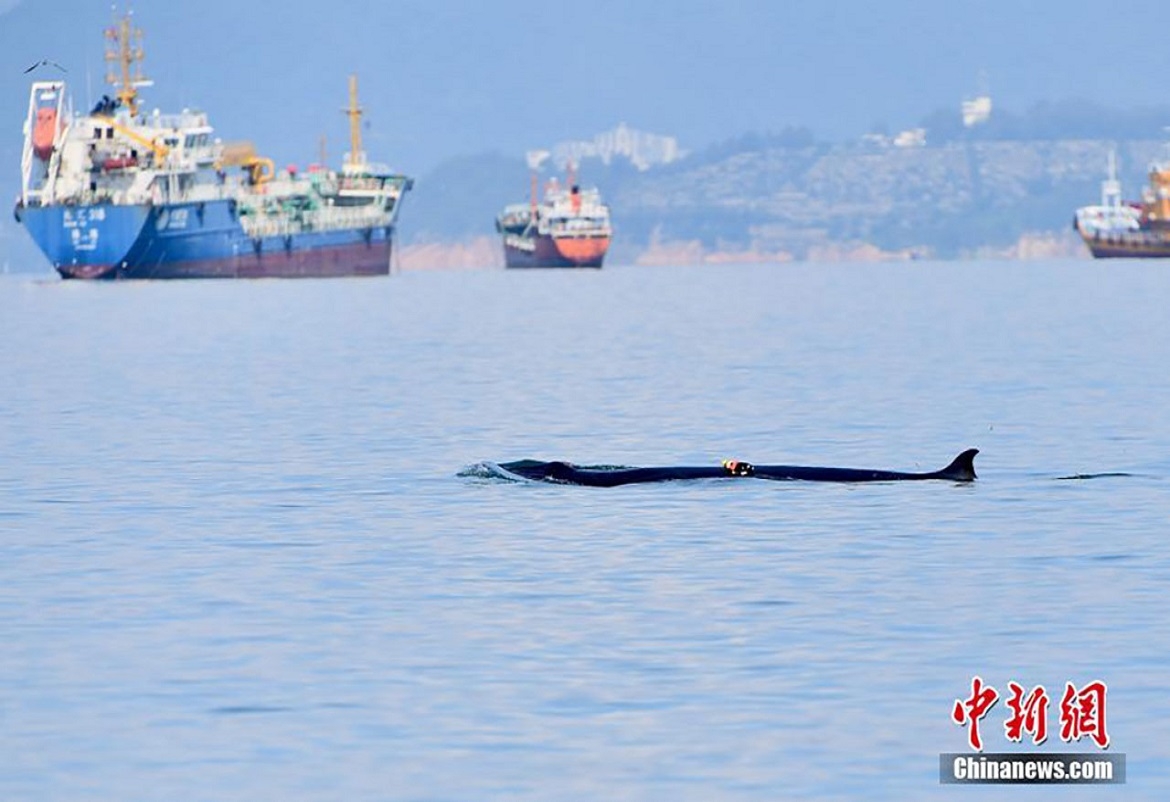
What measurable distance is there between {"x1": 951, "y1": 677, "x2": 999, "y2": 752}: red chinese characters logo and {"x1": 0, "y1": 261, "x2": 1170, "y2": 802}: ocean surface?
0.12 meters

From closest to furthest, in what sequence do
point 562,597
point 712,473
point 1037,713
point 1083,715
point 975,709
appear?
point 1083,715 < point 1037,713 < point 975,709 < point 562,597 < point 712,473

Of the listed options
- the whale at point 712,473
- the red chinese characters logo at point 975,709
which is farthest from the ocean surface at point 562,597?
the whale at point 712,473

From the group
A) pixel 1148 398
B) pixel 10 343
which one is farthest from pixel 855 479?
pixel 10 343

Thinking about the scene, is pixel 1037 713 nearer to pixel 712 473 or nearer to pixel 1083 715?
pixel 1083 715

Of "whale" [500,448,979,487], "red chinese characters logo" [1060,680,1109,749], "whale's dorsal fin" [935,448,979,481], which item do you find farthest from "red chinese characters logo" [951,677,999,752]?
"whale's dorsal fin" [935,448,979,481]

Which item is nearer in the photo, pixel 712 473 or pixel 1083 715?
pixel 1083 715

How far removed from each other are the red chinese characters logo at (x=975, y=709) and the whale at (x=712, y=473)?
1788cm

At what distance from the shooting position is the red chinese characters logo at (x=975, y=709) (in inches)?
977

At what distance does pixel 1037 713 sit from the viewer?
83.3 feet

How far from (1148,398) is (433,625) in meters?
43.7

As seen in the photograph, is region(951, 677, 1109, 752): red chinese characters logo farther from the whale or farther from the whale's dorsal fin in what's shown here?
the whale's dorsal fin

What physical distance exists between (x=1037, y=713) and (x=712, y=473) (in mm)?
20295

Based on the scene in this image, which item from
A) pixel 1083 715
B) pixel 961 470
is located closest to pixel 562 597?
pixel 1083 715

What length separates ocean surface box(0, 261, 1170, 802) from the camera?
966 inches
